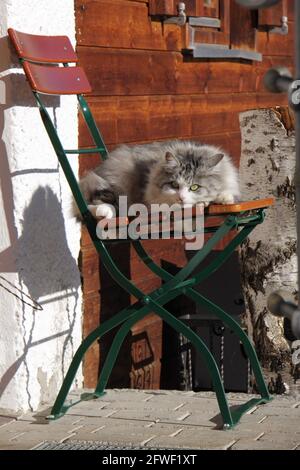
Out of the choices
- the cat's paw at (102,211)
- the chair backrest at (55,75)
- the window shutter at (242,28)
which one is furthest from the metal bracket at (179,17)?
the cat's paw at (102,211)

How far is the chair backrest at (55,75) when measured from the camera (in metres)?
3.37

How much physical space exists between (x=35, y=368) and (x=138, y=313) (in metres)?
0.57

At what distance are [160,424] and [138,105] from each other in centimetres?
201

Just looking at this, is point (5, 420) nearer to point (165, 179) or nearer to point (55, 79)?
point (165, 179)

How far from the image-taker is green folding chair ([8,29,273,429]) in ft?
10.9

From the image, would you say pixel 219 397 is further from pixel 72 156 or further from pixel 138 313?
pixel 72 156

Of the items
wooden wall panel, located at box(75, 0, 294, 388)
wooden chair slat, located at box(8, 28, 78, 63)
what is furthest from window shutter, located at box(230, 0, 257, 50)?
wooden chair slat, located at box(8, 28, 78, 63)

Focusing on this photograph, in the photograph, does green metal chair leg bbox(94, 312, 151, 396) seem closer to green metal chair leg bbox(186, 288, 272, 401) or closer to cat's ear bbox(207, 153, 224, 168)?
green metal chair leg bbox(186, 288, 272, 401)

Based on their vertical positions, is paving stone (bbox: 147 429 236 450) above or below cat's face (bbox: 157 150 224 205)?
below

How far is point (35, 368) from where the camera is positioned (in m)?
3.71

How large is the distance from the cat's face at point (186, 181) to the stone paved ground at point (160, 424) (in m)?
0.86

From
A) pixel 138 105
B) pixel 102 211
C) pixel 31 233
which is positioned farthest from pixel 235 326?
pixel 138 105

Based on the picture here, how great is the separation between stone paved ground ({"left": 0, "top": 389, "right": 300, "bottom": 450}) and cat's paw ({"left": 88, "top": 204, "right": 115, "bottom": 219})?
0.81 m
